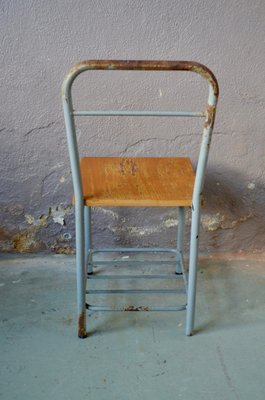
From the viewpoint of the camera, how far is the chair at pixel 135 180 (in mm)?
1428

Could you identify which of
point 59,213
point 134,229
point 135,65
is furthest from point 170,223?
point 135,65

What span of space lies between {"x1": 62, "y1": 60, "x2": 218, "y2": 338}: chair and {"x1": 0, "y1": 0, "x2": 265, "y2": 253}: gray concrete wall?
24 cm

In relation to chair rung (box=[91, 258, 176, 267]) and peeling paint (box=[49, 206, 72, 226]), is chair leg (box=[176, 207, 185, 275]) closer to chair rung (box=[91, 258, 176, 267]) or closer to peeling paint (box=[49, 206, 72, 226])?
chair rung (box=[91, 258, 176, 267])

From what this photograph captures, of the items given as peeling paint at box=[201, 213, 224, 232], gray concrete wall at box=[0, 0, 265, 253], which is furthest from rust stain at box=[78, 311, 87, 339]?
peeling paint at box=[201, 213, 224, 232]

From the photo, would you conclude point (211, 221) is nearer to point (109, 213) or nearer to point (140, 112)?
point (109, 213)

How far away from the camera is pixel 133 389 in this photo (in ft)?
5.33

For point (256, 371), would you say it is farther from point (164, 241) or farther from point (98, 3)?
point (98, 3)

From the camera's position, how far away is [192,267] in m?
1.77

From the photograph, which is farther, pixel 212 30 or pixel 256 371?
pixel 212 30

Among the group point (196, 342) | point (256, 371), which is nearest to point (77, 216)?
point (196, 342)

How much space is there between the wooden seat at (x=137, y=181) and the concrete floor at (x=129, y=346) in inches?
20.9

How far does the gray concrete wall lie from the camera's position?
199cm

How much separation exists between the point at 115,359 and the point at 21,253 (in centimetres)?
84

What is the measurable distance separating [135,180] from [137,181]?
0.04 feet
